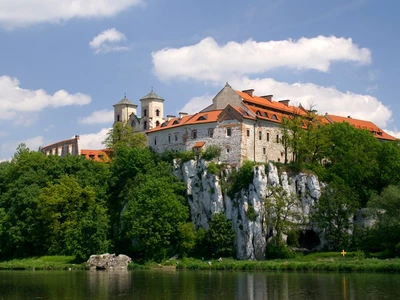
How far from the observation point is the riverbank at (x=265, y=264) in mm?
57031

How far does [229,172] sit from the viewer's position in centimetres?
7819

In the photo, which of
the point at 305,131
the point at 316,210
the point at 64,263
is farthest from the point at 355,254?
the point at 64,263

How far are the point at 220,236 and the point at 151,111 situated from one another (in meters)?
58.4

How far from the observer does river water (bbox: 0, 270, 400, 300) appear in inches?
1516

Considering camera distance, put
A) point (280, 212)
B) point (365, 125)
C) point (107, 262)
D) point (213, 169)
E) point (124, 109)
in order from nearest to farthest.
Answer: point (107, 262) → point (280, 212) → point (213, 169) → point (365, 125) → point (124, 109)

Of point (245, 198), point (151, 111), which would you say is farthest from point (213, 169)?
point (151, 111)

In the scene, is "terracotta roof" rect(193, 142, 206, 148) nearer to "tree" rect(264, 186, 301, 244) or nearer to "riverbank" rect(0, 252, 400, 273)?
"tree" rect(264, 186, 301, 244)

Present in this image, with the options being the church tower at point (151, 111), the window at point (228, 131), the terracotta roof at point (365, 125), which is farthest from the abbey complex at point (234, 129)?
Result: the church tower at point (151, 111)

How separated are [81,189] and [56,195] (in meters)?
3.67

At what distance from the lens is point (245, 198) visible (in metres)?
74.6

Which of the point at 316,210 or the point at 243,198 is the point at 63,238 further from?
the point at 316,210

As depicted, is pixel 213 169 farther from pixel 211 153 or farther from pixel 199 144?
pixel 199 144

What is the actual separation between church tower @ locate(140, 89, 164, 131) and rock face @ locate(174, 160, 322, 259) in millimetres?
44662

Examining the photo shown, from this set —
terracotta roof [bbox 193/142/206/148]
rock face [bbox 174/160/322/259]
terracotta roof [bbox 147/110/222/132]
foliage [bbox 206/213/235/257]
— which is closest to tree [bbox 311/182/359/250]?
rock face [bbox 174/160/322/259]
